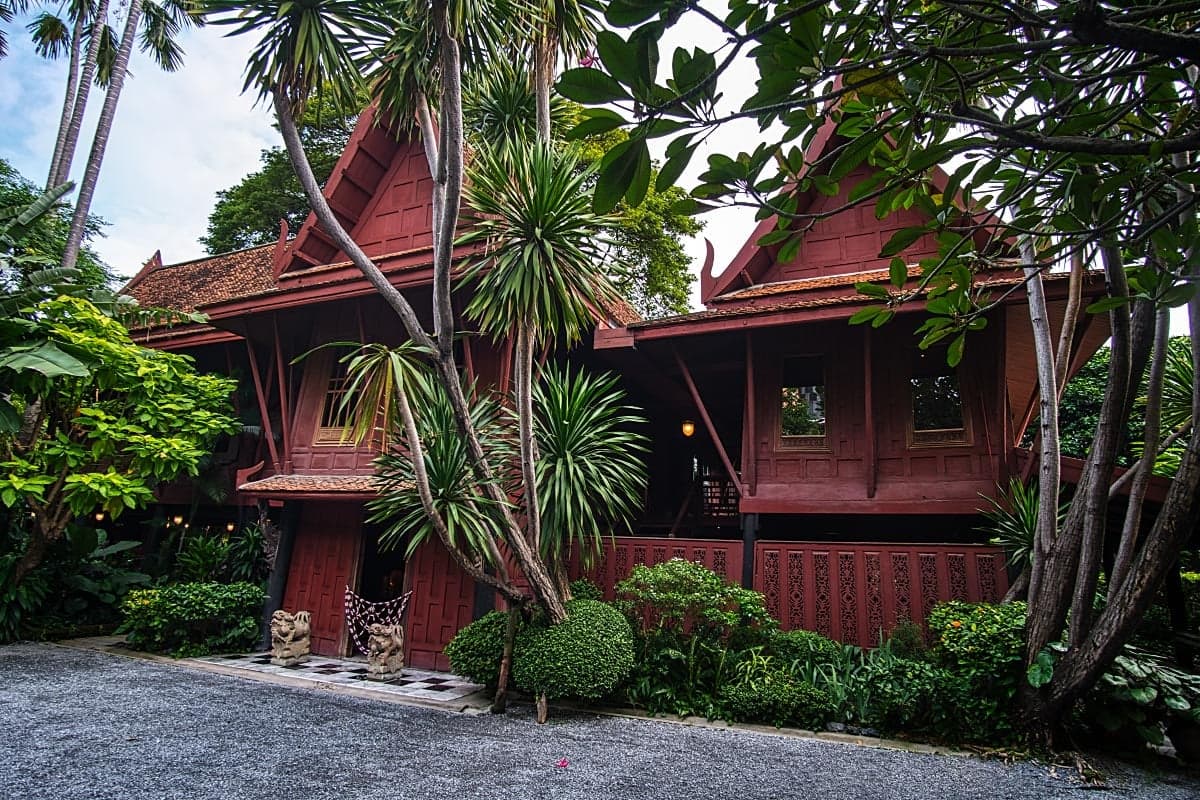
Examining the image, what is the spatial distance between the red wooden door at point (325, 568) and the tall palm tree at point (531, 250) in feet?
14.4

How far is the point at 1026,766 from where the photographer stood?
4297mm

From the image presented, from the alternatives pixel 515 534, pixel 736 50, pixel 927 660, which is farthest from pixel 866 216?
pixel 736 50

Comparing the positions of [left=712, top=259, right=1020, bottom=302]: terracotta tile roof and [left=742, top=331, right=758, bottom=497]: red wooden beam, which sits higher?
[left=712, top=259, right=1020, bottom=302]: terracotta tile roof

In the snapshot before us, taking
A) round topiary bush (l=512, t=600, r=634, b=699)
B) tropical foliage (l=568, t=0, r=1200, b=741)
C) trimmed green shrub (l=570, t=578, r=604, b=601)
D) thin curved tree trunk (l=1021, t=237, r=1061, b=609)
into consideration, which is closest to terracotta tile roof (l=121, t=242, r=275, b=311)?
trimmed green shrub (l=570, t=578, r=604, b=601)

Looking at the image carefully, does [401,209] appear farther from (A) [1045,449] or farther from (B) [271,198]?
(B) [271,198]

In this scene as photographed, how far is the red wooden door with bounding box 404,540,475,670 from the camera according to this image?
7.83 m

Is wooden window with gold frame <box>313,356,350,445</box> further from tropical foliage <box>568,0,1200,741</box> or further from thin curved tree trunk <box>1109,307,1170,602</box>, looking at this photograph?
thin curved tree trunk <box>1109,307,1170,602</box>

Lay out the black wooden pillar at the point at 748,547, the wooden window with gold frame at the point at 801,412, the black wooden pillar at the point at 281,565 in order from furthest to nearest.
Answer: the black wooden pillar at the point at 281,565, the wooden window with gold frame at the point at 801,412, the black wooden pillar at the point at 748,547

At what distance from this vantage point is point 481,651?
6.11 meters

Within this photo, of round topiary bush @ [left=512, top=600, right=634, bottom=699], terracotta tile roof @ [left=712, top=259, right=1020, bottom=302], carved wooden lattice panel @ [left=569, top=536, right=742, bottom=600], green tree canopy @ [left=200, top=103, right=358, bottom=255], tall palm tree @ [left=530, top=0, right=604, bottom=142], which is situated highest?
green tree canopy @ [left=200, top=103, right=358, bottom=255]

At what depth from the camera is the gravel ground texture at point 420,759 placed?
3.71 metres

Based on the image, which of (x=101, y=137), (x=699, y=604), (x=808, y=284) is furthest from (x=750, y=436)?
(x=101, y=137)

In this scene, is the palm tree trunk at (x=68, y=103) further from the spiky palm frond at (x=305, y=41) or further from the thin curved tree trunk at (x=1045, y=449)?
the thin curved tree trunk at (x=1045, y=449)

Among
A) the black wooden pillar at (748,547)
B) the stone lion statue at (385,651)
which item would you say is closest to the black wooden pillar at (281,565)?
the stone lion statue at (385,651)
